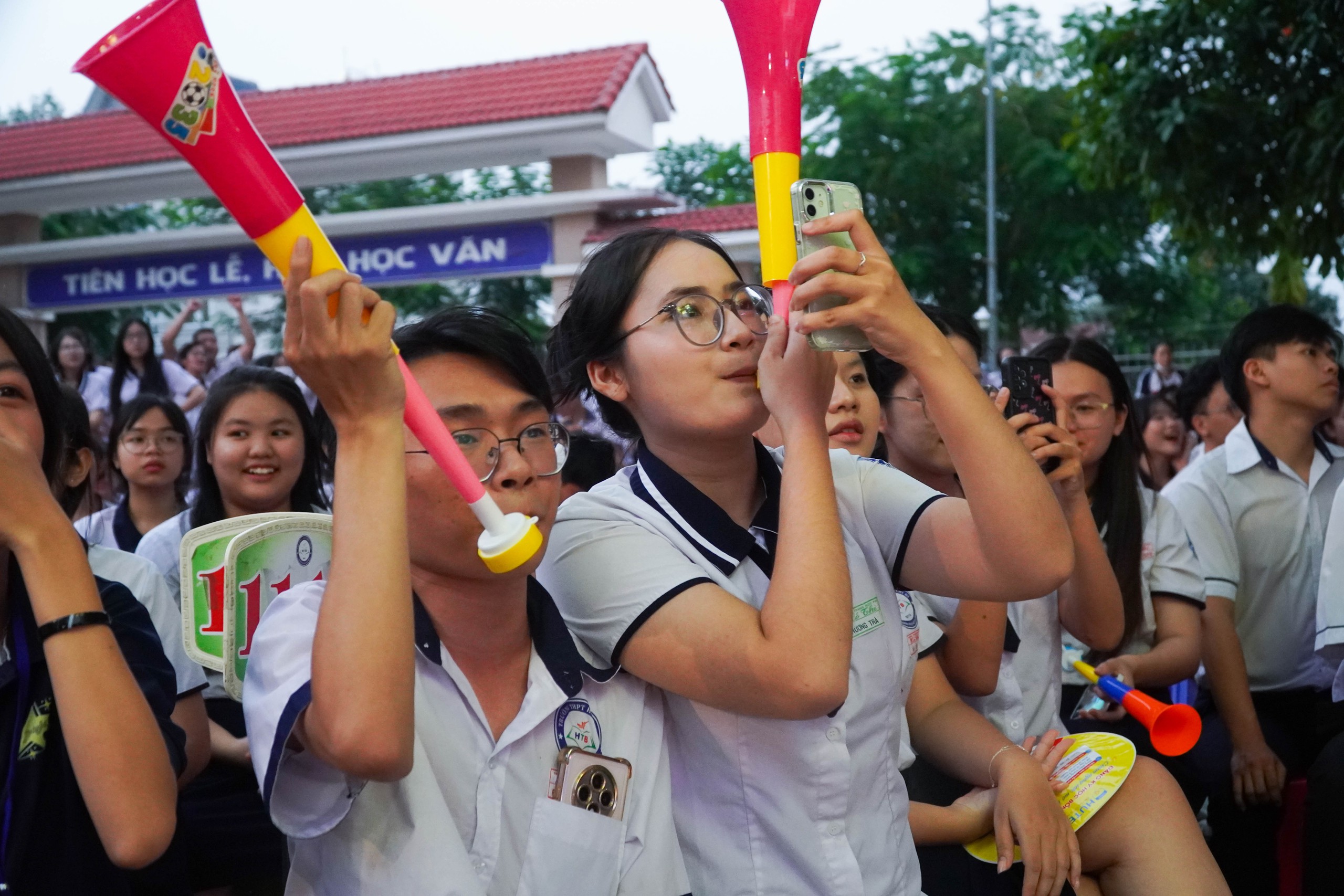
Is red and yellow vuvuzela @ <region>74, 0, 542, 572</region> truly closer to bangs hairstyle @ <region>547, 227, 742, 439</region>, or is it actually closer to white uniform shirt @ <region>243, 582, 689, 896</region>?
white uniform shirt @ <region>243, 582, 689, 896</region>

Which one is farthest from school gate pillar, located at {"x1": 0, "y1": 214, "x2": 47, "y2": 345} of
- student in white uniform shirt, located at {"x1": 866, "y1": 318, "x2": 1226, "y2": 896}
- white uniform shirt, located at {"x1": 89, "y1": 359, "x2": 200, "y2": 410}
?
student in white uniform shirt, located at {"x1": 866, "y1": 318, "x2": 1226, "y2": 896}

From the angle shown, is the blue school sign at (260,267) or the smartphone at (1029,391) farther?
→ the blue school sign at (260,267)

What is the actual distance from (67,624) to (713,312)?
95 cm

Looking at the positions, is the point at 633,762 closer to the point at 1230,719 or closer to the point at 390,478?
the point at 390,478

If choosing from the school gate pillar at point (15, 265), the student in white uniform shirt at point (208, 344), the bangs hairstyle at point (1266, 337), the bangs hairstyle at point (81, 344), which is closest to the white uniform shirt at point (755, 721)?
the bangs hairstyle at point (1266, 337)

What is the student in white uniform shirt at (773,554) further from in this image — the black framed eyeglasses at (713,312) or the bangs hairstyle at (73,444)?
the bangs hairstyle at (73,444)

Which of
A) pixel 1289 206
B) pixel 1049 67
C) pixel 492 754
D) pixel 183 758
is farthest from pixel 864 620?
pixel 1049 67

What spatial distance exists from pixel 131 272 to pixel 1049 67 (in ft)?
52.8

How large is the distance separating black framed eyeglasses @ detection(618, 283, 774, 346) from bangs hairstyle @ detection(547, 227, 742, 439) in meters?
0.07

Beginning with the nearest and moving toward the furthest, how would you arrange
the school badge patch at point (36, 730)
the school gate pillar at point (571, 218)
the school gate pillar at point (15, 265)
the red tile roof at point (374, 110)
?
the school badge patch at point (36, 730) < the school gate pillar at point (571, 218) < the red tile roof at point (374, 110) < the school gate pillar at point (15, 265)

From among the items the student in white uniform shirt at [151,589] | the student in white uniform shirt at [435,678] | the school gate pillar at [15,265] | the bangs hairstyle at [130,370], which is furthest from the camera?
the school gate pillar at [15,265]

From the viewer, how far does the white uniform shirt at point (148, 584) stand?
2.60 m

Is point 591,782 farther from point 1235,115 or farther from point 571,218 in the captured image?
point 571,218

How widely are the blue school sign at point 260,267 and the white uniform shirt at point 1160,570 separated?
6.28m
